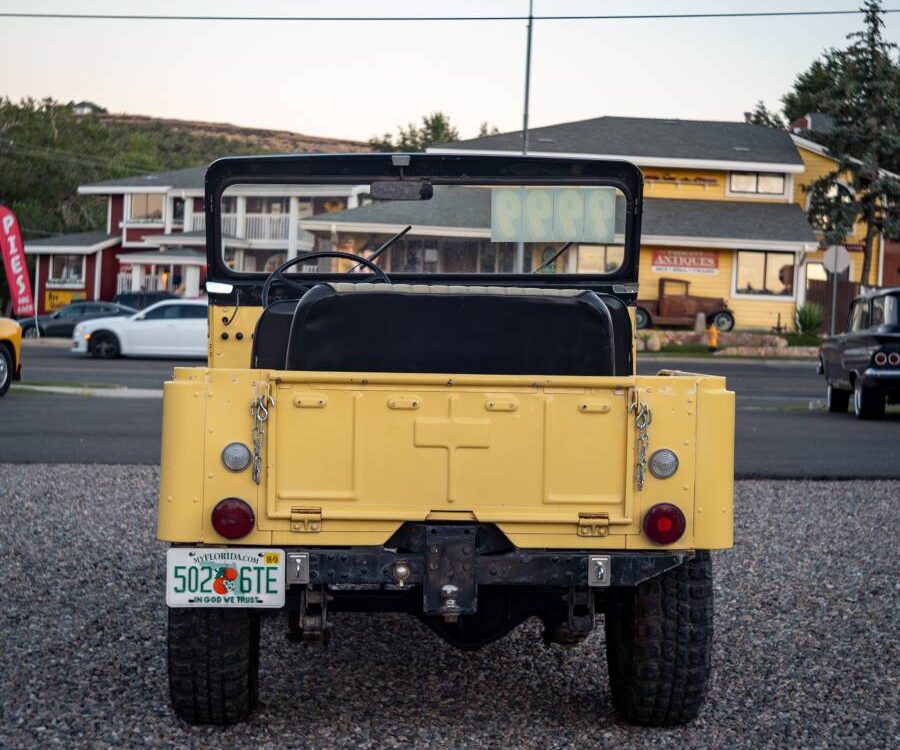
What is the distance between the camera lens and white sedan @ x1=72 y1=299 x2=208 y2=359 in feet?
105

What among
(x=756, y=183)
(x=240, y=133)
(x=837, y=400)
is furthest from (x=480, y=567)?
(x=240, y=133)

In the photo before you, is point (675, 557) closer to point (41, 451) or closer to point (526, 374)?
point (526, 374)

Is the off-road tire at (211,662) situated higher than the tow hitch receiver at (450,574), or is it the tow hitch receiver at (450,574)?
the tow hitch receiver at (450,574)

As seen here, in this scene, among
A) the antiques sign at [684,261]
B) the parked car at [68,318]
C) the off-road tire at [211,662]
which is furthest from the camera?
the parked car at [68,318]

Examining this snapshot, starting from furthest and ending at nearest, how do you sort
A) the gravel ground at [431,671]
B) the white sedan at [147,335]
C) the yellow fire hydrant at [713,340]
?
the yellow fire hydrant at [713,340]
the white sedan at [147,335]
the gravel ground at [431,671]

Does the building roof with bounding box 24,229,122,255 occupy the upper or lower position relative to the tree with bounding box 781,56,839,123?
lower

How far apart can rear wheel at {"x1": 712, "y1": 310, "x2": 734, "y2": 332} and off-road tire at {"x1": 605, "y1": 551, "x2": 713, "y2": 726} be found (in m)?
38.5

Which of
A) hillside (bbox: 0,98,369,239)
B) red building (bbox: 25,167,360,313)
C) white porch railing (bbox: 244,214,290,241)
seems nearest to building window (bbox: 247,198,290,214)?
red building (bbox: 25,167,360,313)

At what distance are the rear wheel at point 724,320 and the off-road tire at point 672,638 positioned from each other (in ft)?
126

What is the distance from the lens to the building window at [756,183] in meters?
45.2

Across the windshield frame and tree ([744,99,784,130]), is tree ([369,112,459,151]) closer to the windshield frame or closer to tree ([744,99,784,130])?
tree ([744,99,784,130])

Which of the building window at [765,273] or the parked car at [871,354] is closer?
the parked car at [871,354]

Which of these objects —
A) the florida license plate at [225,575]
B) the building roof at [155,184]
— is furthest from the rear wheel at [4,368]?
the building roof at [155,184]

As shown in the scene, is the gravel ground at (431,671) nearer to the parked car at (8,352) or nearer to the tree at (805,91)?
the parked car at (8,352)
